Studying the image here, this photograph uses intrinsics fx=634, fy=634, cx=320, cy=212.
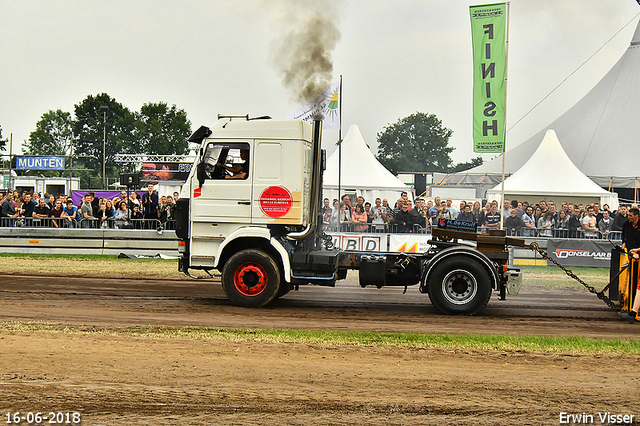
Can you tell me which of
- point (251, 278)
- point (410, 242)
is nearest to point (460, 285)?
point (251, 278)

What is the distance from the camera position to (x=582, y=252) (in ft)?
56.2

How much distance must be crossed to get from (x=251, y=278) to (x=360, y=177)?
15.6m

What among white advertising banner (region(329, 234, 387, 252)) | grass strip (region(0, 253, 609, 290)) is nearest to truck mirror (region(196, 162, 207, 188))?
grass strip (region(0, 253, 609, 290))

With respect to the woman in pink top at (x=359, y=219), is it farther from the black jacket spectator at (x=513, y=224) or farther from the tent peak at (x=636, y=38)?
the tent peak at (x=636, y=38)

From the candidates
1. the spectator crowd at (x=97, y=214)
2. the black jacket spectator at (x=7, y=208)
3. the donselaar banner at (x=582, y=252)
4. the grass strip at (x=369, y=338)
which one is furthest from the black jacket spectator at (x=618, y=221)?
the black jacket spectator at (x=7, y=208)

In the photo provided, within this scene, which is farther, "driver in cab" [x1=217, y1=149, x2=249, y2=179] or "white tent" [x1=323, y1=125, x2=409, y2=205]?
"white tent" [x1=323, y1=125, x2=409, y2=205]

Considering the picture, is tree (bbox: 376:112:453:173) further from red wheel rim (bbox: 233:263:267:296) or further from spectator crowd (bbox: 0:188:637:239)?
red wheel rim (bbox: 233:263:267:296)

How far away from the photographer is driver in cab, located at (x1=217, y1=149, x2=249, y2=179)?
33.0 ft

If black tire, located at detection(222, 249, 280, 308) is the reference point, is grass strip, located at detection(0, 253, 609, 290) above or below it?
below

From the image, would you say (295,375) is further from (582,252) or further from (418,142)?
(418,142)

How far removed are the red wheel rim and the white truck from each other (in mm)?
16

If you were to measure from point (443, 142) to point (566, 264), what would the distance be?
10054 centimetres

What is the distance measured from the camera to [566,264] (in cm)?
1736

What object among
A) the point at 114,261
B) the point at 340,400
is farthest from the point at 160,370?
the point at 114,261
